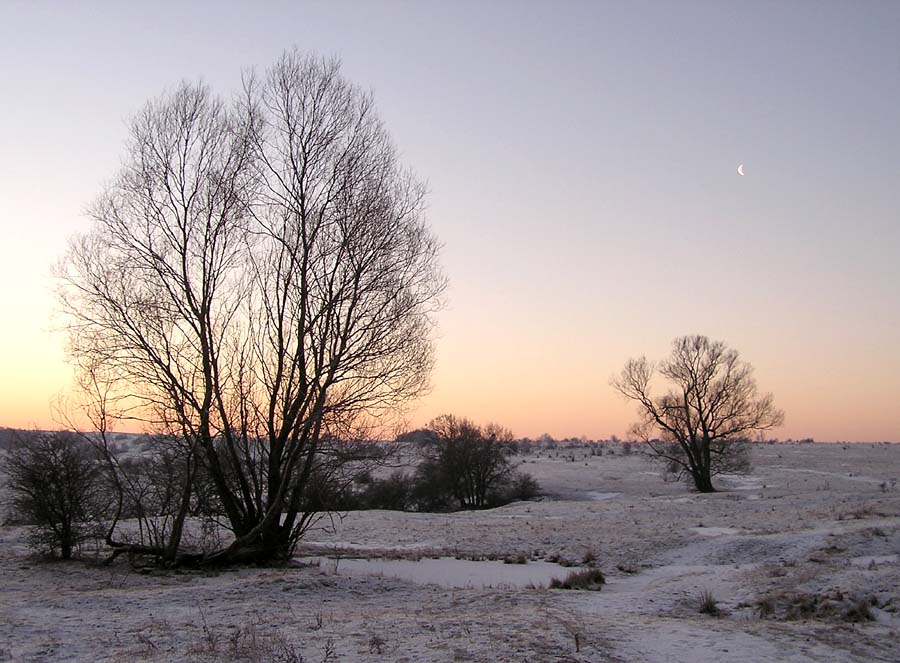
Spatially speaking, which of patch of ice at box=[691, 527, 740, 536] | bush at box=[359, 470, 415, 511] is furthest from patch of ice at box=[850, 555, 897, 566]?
bush at box=[359, 470, 415, 511]

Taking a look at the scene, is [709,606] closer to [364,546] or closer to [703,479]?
[364,546]

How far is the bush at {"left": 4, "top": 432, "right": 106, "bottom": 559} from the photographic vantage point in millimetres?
15781

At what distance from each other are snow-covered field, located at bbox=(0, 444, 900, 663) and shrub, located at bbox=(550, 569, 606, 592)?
0.89 ft

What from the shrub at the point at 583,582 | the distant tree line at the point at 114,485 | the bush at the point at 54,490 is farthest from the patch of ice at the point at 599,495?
the bush at the point at 54,490

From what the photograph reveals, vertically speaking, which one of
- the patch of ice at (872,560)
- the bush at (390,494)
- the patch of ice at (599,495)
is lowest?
the patch of ice at (599,495)

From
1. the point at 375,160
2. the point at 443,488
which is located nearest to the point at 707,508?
the point at 443,488

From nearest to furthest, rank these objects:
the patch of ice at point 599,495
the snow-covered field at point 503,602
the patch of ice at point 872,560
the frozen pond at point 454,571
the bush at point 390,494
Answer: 1. the snow-covered field at point 503,602
2. the patch of ice at point 872,560
3. the frozen pond at point 454,571
4. the bush at point 390,494
5. the patch of ice at point 599,495

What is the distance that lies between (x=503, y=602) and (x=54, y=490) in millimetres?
11897

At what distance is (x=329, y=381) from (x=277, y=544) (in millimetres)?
4369

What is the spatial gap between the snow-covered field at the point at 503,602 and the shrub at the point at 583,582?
10.7 inches

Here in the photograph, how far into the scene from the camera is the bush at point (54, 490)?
15781 mm

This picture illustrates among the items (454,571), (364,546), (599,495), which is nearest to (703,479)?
(599,495)

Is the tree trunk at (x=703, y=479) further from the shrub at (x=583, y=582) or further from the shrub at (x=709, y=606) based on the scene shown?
the shrub at (x=709, y=606)

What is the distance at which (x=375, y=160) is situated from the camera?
16609 mm
